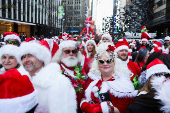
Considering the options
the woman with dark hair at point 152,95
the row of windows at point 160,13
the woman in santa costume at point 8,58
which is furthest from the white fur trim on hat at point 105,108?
the row of windows at point 160,13

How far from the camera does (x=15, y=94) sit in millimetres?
1544

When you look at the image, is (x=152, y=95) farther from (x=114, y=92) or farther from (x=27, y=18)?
(x=27, y=18)

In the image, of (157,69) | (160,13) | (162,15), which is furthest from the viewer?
(160,13)

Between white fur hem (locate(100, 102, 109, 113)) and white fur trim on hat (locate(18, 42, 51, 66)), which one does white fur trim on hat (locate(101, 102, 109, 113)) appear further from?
white fur trim on hat (locate(18, 42, 51, 66))

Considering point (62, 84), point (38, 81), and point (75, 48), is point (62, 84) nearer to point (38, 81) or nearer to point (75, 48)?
point (38, 81)

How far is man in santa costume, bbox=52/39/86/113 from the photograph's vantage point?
3.47 m

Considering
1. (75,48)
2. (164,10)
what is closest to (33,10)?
(164,10)

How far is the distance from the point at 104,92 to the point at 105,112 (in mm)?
340

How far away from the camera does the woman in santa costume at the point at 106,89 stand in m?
2.62

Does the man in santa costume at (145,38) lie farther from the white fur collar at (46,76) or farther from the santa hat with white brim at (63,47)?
the white fur collar at (46,76)

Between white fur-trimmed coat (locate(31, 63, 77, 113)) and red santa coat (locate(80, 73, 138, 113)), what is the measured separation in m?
0.45

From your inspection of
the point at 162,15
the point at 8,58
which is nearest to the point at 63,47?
the point at 8,58

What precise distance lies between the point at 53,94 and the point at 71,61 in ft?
4.86

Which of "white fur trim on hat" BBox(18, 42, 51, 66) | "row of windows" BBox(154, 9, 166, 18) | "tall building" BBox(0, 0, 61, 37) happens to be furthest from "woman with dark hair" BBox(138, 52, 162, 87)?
"row of windows" BBox(154, 9, 166, 18)
